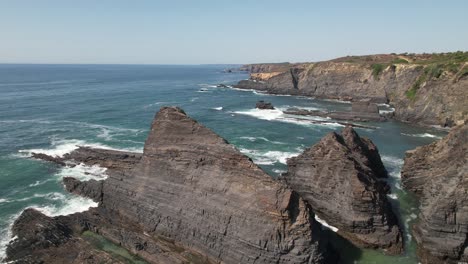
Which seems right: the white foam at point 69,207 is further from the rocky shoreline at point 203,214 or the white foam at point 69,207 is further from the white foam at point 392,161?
the white foam at point 392,161

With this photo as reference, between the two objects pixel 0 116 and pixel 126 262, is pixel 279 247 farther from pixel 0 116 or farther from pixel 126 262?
pixel 0 116

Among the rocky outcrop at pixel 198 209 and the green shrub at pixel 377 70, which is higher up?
the green shrub at pixel 377 70

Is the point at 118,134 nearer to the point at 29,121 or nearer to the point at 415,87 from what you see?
the point at 29,121

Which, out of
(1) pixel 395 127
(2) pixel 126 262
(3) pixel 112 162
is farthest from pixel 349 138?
(1) pixel 395 127

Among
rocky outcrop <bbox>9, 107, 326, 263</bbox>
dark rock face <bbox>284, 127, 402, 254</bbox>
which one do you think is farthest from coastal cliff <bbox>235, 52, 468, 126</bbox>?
rocky outcrop <bbox>9, 107, 326, 263</bbox>

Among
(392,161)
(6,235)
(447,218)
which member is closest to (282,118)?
(392,161)

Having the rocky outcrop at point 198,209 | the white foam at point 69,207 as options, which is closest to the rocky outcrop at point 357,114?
the rocky outcrop at point 198,209
